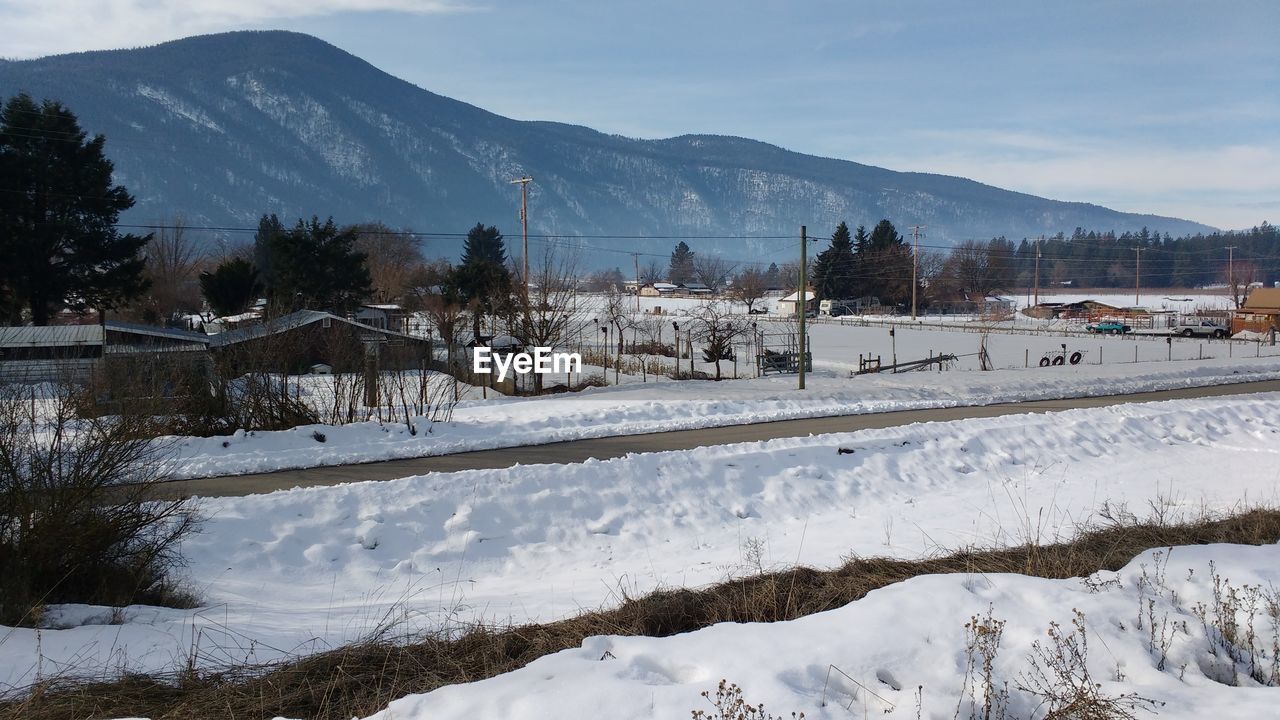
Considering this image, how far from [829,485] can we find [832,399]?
35.0 feet

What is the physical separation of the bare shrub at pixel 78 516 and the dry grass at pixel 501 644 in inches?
129

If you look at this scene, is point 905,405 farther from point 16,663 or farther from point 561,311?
point 16,663

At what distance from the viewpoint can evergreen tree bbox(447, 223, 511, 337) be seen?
42438 mm

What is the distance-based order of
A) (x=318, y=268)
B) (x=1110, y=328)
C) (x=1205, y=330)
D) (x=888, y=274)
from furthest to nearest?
(x=888, y=274) < (x=1110, y=328) < (x=1205, y=330) < (x=318, y=268)

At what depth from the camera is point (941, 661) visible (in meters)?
5.55

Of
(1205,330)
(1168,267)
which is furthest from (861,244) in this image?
(1168,267)

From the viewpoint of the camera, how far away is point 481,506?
13.0 metres

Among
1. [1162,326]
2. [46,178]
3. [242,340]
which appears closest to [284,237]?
[46,178]

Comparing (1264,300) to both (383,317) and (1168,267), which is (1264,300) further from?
(1168,267)
